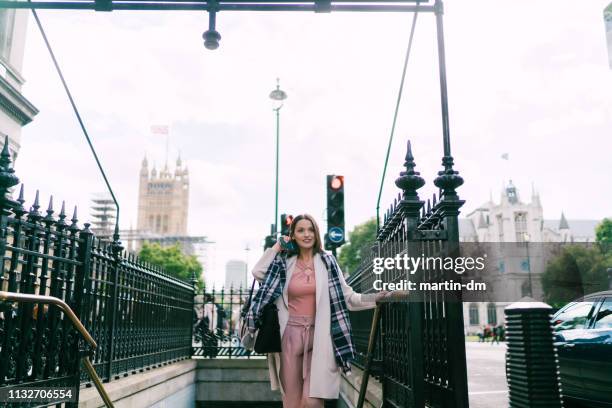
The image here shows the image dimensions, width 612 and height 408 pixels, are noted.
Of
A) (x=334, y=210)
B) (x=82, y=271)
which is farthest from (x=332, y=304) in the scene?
(x=334, y=210)

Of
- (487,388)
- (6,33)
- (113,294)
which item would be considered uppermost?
(6,33)

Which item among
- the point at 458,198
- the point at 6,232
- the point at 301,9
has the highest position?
the point at 301,9

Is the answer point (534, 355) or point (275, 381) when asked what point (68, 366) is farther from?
point (534, 355)

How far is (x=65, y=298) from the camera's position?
4875mm

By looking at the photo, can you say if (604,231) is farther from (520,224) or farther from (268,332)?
(268,332)

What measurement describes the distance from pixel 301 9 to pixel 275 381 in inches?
136

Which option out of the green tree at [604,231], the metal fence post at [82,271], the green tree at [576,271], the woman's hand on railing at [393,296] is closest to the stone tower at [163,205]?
the green tree at [576,271]

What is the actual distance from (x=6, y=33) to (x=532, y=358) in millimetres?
25737

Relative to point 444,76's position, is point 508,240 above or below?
above

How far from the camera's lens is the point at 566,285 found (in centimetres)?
4853

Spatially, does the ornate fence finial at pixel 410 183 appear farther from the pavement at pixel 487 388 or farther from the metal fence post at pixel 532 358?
the pavement at pixel 487 388

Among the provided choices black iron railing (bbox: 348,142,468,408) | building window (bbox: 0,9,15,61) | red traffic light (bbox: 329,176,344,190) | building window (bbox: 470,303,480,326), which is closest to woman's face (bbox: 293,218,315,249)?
black iron railing (bbox: 348,142,468,408)

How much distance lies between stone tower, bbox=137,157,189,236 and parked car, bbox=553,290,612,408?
480 ft

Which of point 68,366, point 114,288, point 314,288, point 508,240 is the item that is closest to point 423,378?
point 314,288
